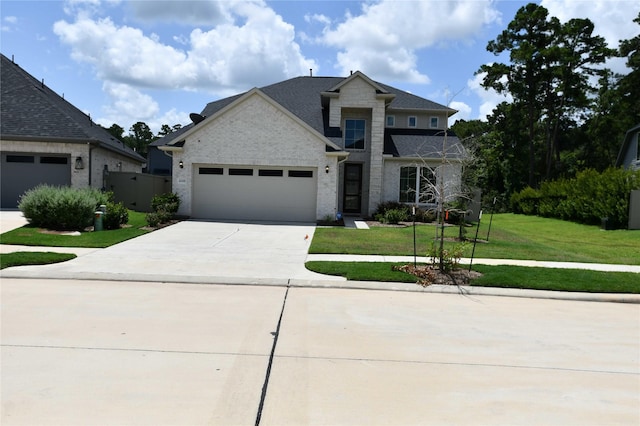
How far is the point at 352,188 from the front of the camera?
2509 cm

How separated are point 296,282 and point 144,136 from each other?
73609 millimetres

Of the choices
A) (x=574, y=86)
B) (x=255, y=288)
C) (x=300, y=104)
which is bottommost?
(x=255, y=288)

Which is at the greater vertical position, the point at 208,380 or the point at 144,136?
the point at 144,136

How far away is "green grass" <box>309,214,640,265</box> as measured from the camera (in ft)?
43.0

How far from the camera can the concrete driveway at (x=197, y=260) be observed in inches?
369

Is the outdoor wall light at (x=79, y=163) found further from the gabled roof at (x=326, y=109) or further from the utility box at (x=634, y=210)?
the utility box at (x=634, y=210)

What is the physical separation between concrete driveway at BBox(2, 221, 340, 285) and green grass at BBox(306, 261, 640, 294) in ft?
2.28

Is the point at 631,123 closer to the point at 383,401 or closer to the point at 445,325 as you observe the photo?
the point at 445,325

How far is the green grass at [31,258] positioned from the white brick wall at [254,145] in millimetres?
10221

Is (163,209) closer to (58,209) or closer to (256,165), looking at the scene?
(58,209)

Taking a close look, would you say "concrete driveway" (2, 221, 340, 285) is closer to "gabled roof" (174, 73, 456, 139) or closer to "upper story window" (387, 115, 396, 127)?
"gabled roof" (174, 73, 456, 139)

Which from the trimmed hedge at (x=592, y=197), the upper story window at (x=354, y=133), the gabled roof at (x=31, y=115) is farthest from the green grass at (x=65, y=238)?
the trimmed hedge at (x=592, y=197)

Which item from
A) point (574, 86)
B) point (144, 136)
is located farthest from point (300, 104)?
point (144, 136)

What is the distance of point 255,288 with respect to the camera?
8.77m
